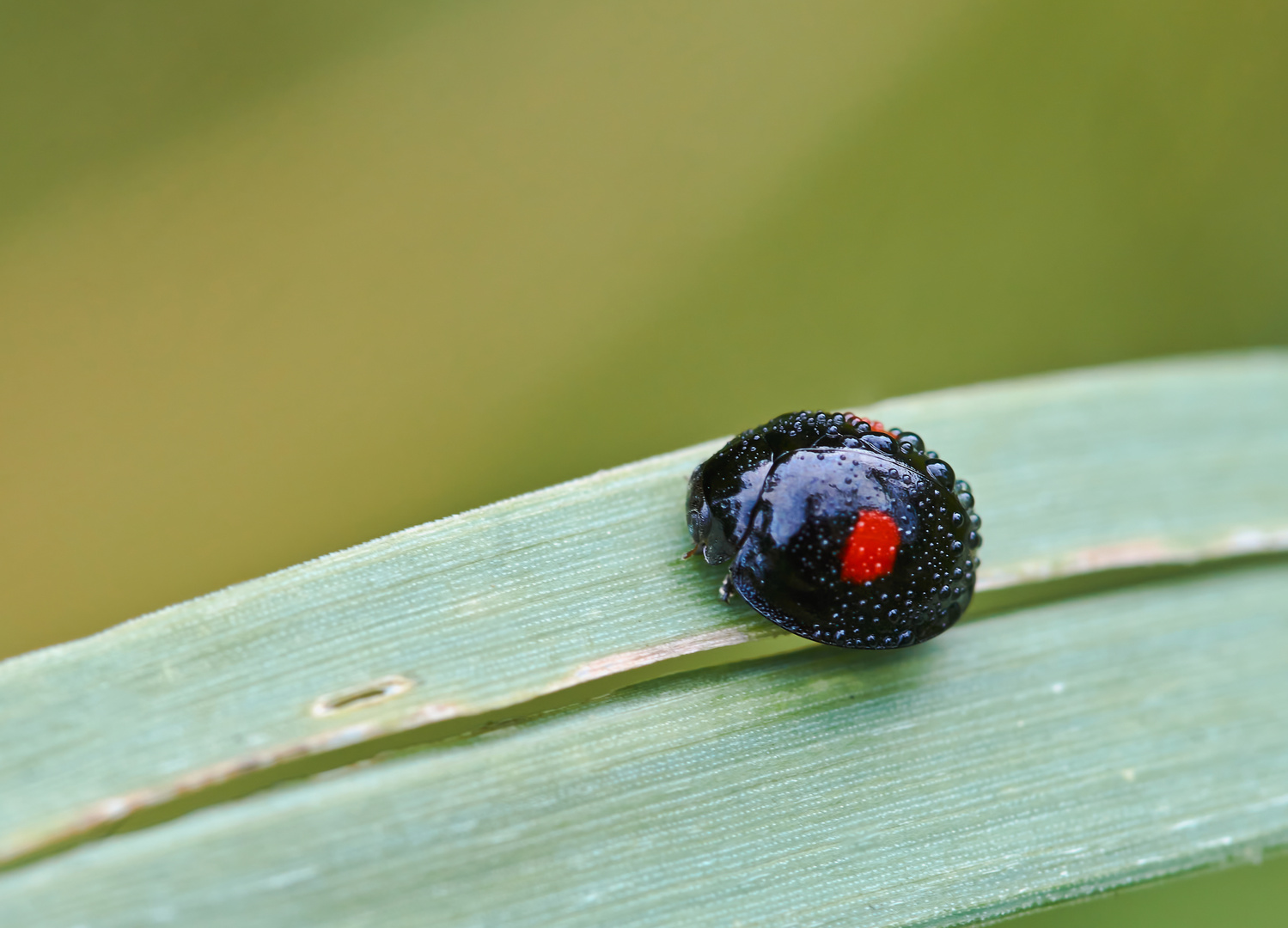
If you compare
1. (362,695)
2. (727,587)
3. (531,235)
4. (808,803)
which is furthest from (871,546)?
(531,235)

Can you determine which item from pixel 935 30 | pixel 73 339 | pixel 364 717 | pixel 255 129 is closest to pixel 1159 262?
pixel 935 30

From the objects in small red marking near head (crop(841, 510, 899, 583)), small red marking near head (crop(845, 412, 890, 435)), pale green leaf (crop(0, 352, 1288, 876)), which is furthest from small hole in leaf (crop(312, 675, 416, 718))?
small red marking near head (crop(845, 412, 890, 435))

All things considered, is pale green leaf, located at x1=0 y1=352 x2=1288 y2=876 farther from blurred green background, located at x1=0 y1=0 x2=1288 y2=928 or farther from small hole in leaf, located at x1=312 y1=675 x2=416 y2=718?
blurred green background, located at x1=0 y1=0 x2=1288 y2=928

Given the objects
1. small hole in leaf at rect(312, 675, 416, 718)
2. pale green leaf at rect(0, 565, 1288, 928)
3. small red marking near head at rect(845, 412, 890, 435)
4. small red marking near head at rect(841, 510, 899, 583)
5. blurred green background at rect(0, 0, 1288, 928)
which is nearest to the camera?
pale green leaf at rect(0, 565, 1288, 928)

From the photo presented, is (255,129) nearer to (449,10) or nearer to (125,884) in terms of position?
(449,10)

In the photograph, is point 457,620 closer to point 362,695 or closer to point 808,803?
point 362,695
